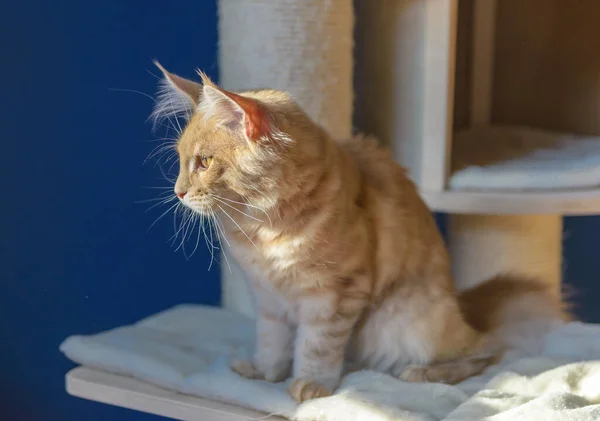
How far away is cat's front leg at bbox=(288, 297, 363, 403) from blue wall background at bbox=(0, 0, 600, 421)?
0.67m

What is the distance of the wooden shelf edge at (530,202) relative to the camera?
126 cm

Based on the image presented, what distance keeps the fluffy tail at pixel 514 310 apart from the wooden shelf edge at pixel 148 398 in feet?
1.48

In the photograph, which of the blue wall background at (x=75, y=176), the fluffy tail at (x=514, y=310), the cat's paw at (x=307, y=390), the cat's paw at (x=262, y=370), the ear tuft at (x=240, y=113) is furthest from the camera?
the blue wall background at (x=75, y=176)

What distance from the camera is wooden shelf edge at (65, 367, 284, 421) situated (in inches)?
39.7

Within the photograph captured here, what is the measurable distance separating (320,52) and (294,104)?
1.06ft

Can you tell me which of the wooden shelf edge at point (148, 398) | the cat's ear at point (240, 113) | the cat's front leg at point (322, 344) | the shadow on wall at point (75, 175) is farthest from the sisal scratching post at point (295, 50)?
the wooden shelf edge at point (148, 398)

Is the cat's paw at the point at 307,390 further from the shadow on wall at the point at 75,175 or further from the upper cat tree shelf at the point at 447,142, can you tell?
the shadow on wall at the point at 75,175

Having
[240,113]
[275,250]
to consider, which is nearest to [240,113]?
[240,113]

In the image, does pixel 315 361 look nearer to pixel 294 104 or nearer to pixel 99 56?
pixel 294 104

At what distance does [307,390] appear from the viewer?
100 cm

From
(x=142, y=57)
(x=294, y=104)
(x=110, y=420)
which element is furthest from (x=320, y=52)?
(x=110, y=420)

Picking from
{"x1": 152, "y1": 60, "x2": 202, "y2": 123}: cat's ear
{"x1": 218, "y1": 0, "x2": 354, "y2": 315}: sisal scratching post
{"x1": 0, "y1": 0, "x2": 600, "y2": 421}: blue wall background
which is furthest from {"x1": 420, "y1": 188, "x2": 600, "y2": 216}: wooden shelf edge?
{"x1": 0, "y1": 0, "x2": 600, "y2": 421}: blue wall background

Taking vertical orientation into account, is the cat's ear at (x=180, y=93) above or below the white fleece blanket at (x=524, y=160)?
above

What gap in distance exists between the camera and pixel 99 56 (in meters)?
1.49
